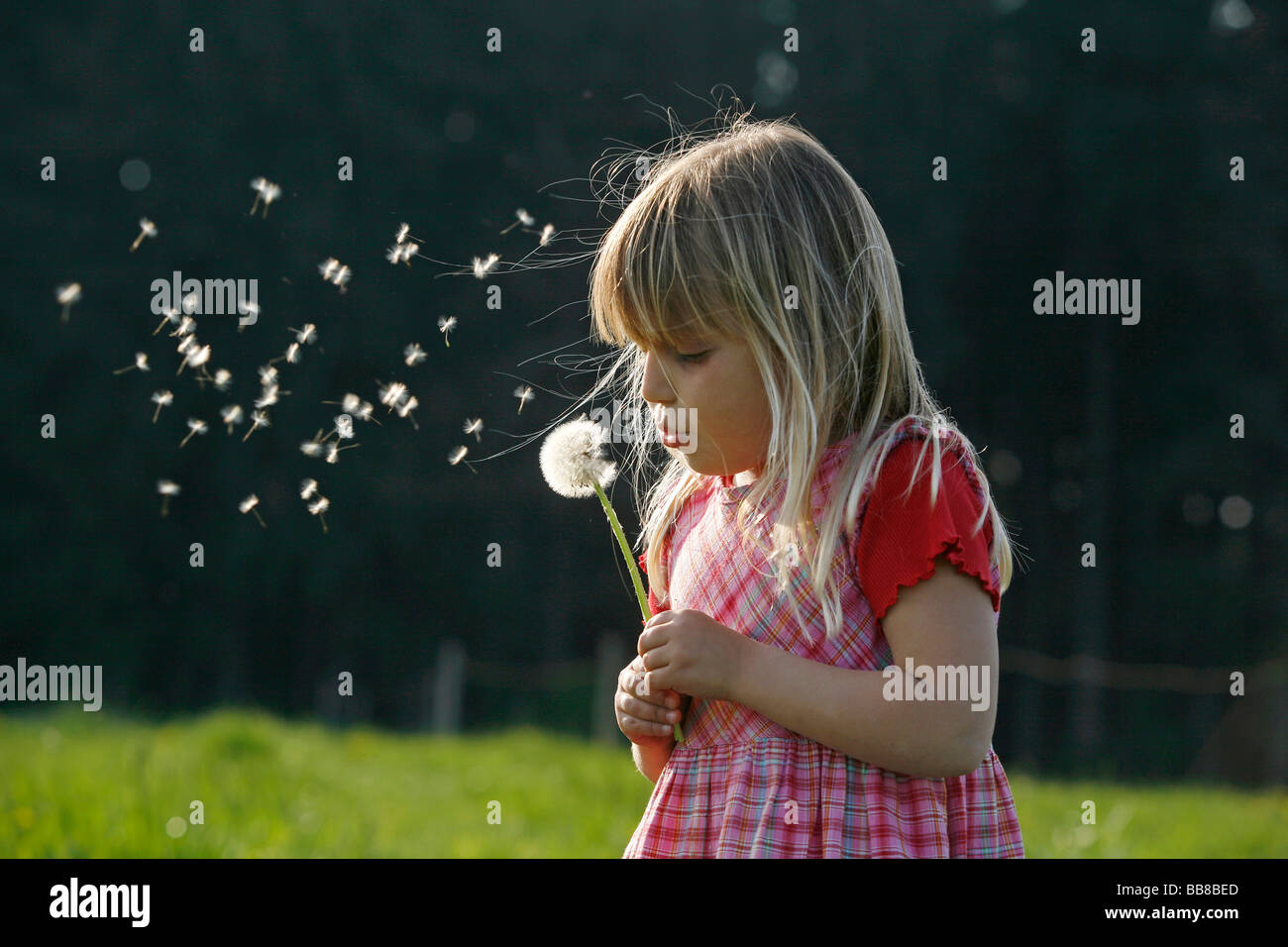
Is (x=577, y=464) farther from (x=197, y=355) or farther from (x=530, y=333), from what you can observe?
(x=530, y=333)

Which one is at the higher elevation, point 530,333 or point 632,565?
point 530,333

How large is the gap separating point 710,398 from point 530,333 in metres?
9.69

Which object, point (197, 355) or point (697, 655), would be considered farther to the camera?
point (197, 355)

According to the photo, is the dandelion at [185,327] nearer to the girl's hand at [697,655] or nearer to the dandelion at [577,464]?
the dandelion at [577,464]

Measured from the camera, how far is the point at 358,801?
5.80 metres

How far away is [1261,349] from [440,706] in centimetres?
1052

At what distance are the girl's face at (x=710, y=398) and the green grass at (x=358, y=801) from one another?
2712 mm

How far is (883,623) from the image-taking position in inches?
60.7

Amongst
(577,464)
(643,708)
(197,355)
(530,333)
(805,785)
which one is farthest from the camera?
(530,333)

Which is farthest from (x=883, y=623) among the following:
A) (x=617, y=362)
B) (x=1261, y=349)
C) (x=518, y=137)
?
(x=1261, y=349)

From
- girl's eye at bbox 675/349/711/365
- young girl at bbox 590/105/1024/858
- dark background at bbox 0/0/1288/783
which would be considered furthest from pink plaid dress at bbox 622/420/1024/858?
dark background at bbox 0/0/1288/783

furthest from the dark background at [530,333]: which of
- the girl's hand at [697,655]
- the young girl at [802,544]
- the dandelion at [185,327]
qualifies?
the girl's hand at [697,655]

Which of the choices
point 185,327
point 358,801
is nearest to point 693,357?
point 185,327

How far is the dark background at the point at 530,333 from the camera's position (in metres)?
11.5
